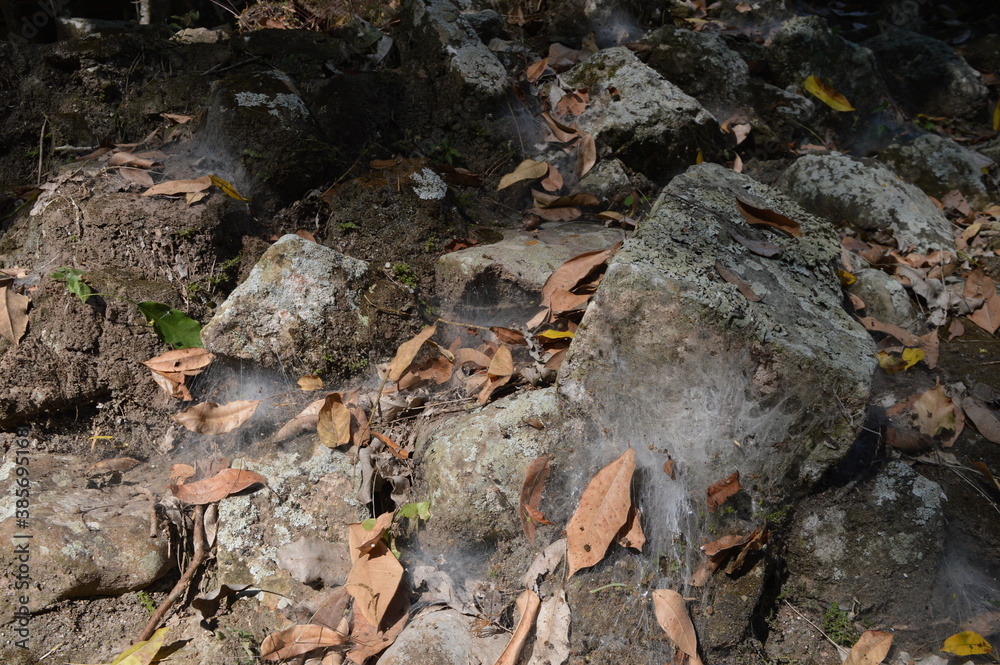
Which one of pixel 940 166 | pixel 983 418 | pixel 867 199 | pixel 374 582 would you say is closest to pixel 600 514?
pixel 374 582

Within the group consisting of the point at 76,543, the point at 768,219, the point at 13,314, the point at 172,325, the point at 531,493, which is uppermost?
the point at 768,219

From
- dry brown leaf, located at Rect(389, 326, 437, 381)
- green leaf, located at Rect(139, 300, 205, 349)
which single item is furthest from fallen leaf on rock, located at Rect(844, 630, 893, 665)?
green leaf, located at Rect(139, 300, 205, 349)

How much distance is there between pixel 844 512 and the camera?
209 cm

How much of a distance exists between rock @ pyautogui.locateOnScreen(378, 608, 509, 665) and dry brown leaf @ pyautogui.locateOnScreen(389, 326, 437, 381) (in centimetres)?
87

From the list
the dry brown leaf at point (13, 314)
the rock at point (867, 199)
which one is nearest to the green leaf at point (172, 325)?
the dry brown leaf at point (13, 314)

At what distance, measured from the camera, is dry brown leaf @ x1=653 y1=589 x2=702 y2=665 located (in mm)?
1827

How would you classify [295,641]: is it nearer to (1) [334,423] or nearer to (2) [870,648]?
(1) [334,423]

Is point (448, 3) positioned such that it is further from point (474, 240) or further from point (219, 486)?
point (219, 486)

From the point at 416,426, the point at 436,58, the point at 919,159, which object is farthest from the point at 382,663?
the point at 919,159

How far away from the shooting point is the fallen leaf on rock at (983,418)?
234 centimetres

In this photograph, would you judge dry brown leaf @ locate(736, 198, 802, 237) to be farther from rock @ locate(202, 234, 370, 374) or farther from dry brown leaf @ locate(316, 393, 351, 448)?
dry brown leaf @ locate(316, 393, 351, 448)

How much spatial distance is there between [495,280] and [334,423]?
2.69 feet

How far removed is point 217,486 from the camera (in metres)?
2.22

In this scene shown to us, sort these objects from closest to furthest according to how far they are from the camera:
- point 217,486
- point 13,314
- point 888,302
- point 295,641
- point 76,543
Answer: point 295,641 → point 76,543 → point 217,486 → point 13,314 → point 888,302
